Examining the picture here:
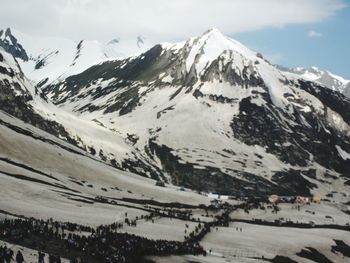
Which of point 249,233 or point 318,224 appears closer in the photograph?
point 249,233

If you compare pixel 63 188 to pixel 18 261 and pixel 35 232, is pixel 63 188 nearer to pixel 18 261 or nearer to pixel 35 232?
pixel 35 232


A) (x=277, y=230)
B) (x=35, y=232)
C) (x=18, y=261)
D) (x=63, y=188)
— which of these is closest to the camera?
(x=18, y=261)

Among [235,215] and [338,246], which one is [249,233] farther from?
[235,215]

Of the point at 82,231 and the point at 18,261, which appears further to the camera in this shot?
the point at 82,231

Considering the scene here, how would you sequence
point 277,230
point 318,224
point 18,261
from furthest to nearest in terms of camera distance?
point 318,224 → point 277,230 → point 18,261

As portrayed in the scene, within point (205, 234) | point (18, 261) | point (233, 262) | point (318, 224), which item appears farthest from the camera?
point (318, 224)

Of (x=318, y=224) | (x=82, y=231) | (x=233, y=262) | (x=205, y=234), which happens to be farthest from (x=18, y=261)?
(x=318, y=224)

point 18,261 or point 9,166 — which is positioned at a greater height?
point 9,166

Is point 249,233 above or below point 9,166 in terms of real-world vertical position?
below

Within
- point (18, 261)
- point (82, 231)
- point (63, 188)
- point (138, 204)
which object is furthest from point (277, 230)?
point (18, 261)

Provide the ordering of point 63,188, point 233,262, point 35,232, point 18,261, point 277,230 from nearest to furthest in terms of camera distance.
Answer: point 18,261 < point 35,232 < point 233,262 < point 277,230 < point 63,188
